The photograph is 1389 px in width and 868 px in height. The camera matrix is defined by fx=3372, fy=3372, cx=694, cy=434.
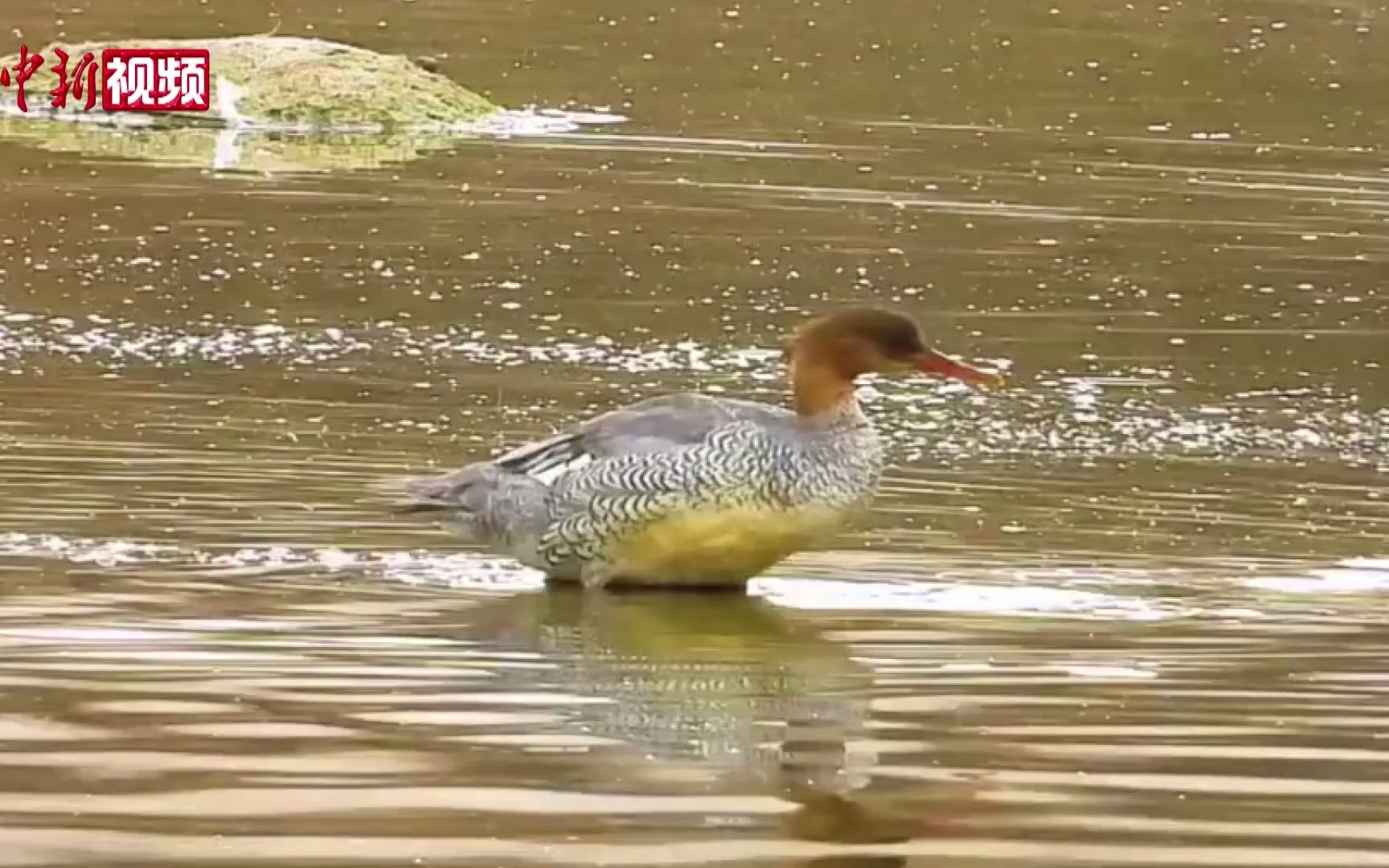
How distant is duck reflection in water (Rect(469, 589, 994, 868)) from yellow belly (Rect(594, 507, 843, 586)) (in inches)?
3.6

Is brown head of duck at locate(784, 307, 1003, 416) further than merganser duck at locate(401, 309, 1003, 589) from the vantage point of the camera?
Yes

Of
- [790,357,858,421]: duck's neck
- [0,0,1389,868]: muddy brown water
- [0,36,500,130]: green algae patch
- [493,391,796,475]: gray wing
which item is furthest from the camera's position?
[0,36,500,130]: green algae patch

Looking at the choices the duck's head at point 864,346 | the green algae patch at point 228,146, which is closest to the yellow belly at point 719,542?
the duck's head at point 864,346

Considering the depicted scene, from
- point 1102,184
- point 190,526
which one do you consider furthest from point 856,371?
point 1102,184

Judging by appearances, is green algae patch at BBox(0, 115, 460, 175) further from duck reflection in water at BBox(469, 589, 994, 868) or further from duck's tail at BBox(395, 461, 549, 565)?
duck reflection in water at BBox(469, 589, 994, 868)

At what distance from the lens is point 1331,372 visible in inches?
596

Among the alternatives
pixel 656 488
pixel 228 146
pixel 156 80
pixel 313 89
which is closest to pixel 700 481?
pixel 656 488

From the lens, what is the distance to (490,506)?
32.4 ft

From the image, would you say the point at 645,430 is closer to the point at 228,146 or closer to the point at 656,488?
the point at 656,488

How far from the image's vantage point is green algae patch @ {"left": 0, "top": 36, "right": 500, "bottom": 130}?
78.1 ft

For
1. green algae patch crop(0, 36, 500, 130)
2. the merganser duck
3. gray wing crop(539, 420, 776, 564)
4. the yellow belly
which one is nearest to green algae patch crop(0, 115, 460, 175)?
green algae patch crop(0, 36, 500, 130)

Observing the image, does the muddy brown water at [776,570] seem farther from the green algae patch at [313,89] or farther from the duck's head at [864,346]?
the green algae patch at [313,89]

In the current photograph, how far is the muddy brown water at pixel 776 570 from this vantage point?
623 cm

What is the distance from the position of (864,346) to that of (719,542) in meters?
0.86
